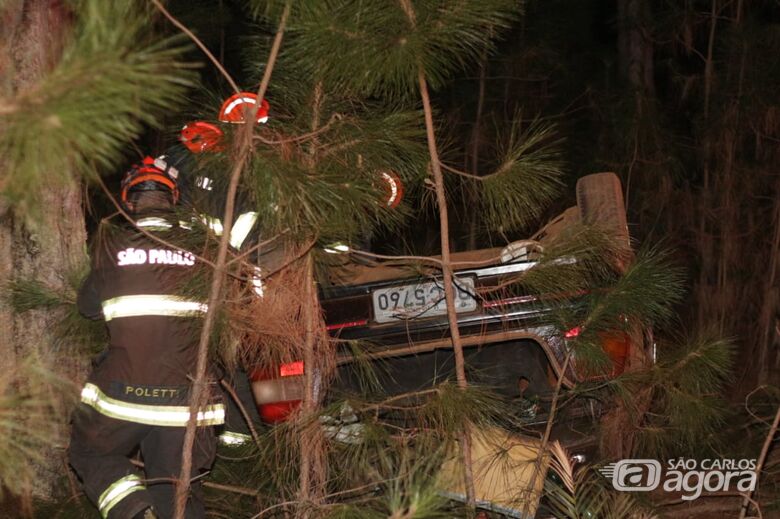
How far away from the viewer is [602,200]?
4391 mm

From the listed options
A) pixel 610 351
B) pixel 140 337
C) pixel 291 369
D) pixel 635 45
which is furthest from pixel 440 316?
pixel 635 45

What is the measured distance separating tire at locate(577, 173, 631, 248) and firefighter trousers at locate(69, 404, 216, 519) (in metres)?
1.93

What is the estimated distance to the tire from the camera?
13.8 ft

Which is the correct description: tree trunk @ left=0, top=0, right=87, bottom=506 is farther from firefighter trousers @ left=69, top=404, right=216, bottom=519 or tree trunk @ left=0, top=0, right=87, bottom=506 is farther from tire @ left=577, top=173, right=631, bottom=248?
tire @ left=577, top=173, right=631, bottom=248

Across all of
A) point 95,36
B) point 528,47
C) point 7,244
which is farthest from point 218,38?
point 95,36

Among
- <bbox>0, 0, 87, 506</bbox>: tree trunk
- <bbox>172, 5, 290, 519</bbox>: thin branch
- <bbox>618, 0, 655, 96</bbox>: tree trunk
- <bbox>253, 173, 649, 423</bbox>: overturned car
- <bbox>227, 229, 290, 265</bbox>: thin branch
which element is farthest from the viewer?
<bbox>618, 0, 655, 96</bbox>: tree trunk

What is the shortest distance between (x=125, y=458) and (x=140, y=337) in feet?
1.89

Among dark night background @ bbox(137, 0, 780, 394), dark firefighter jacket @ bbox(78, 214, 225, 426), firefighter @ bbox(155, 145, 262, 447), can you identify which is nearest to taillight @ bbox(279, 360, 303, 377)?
firefighter @ bbox(155, 145, 262, 447)

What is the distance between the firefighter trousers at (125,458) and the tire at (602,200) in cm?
193

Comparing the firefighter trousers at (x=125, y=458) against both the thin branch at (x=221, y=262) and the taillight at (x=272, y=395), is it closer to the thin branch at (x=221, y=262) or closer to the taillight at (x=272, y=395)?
the taillight at (x=272, y=395)

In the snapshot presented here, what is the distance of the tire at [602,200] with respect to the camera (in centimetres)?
421

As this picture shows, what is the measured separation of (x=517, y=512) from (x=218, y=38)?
7.00 metres

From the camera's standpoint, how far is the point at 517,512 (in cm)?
386

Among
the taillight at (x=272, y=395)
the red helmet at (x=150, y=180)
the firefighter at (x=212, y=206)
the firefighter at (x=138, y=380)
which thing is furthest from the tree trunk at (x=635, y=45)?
the firefighter at (x=212, y=206)
